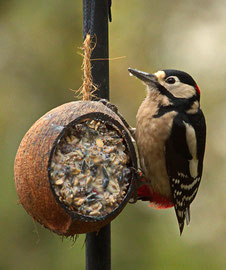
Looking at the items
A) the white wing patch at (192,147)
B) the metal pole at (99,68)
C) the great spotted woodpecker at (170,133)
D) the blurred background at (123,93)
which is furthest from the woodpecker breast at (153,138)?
the blurred background at (123,93)

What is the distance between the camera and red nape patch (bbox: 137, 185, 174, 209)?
10.8 feet

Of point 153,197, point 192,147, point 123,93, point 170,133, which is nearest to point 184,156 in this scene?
point 192,147

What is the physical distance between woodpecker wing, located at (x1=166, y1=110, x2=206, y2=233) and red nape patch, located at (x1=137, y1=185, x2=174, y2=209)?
13cm

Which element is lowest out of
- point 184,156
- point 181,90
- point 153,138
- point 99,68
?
point 184,156

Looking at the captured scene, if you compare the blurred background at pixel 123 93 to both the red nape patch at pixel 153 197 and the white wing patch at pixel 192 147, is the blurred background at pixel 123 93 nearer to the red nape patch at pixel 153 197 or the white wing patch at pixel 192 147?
the red nape patch at pixel 153 197

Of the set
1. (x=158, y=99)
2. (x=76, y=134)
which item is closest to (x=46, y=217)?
(x=76, y=134)

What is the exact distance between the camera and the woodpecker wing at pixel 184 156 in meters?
3.07

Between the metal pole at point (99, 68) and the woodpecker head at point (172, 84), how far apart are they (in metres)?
0.28

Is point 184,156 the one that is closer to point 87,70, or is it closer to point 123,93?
point 87,70

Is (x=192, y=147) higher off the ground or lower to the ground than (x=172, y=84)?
lower

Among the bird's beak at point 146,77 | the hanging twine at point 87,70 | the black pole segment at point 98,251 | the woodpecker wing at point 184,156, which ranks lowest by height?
the black pole segment at point 98,251

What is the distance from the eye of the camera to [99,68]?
2.90m

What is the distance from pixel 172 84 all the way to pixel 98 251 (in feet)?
3.12

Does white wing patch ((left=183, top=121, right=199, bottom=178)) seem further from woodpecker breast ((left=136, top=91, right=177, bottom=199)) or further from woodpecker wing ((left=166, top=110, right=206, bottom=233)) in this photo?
woodpecker breast ((left=136, top=91, right=177, bottom=199))
